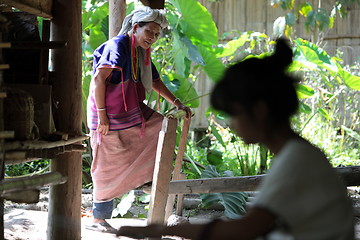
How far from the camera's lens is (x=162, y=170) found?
391 centimetres

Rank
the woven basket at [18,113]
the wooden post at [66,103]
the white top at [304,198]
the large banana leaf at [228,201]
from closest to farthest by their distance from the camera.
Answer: the white top at [304,198], the woven basket at [18,113], the wooden post at [66,103], the large banana leaf at [228,201]

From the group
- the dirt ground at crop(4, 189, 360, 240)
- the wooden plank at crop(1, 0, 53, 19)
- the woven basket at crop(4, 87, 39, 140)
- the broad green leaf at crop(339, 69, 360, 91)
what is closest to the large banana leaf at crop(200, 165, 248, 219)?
the dirt ground at crop(4, 189, 360, 240)

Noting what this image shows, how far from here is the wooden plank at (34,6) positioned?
3.30 metres

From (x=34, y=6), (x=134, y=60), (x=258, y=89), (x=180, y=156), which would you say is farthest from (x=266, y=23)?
(x=258, y=89)

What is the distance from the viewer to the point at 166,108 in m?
7.01

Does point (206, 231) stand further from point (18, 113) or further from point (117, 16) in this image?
point (117, 16)

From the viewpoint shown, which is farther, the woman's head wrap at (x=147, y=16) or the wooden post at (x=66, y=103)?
the woman's head wrap at (x=147, y=16)

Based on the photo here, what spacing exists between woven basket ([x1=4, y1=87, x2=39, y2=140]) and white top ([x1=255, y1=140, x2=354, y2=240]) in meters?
1.60

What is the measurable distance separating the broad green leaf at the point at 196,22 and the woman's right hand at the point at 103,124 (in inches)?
109

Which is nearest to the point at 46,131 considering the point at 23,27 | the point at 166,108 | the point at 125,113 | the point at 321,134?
the point at 23,27

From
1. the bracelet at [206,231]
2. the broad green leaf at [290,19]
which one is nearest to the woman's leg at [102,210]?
the bracelet at [206,231]

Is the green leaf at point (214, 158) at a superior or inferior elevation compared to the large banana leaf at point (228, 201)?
superior

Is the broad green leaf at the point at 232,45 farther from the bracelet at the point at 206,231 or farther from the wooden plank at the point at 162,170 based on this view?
the bracelet at the point at 206,231

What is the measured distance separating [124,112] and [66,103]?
1.58 feet
